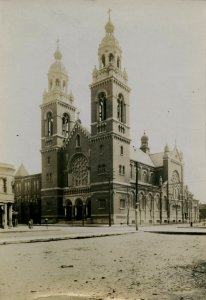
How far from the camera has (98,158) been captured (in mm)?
47250

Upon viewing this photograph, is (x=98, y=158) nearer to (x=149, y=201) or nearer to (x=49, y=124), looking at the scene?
(x=49, y=124)

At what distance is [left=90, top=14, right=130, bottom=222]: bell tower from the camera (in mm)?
45656

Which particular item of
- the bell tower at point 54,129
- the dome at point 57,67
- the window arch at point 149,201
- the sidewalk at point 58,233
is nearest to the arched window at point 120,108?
the bell tower at point 54,129

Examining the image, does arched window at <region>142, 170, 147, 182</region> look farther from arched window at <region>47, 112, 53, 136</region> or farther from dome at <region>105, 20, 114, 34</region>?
dome at <region>105, 20, 114, 34</region>

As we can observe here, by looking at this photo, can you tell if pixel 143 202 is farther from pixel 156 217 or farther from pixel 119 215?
pixel 119 215

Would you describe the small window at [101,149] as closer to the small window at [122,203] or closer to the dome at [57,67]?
the small window at [122,203]

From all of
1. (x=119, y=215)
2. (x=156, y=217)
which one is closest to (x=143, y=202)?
(x=156, y=217)

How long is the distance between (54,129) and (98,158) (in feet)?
37.2

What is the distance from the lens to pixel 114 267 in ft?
33.3

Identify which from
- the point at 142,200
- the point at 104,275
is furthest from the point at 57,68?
the point at 104,275

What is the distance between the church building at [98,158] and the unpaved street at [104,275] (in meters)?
27.8

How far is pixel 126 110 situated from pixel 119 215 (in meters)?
14.5

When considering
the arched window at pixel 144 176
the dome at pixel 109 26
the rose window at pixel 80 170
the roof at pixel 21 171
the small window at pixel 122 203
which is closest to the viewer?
the dome at pixel 109 26

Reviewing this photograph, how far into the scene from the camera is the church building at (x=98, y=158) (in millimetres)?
45969
